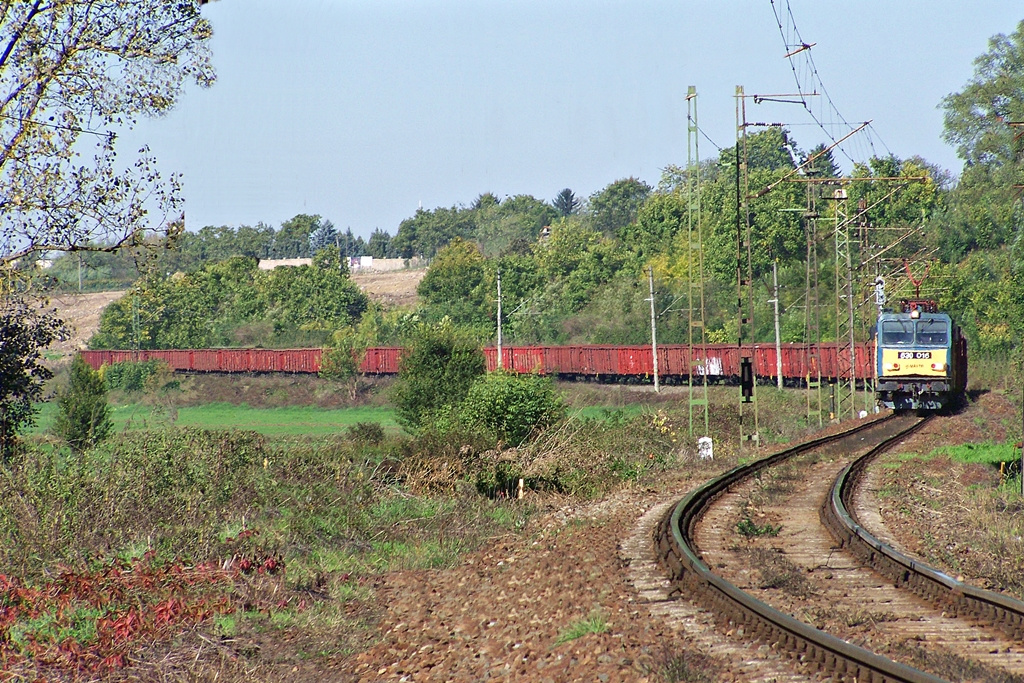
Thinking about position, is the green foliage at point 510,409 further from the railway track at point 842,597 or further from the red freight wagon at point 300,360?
the red freight wagon at point 300,360

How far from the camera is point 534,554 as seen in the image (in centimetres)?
1275

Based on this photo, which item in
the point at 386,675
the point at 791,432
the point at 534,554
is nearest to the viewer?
the point at 386,675

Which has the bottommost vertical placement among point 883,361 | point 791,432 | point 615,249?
point 791,432

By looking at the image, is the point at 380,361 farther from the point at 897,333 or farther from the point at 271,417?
the point at 897,333

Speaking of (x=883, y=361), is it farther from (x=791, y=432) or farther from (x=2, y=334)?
(x=2, y=334)

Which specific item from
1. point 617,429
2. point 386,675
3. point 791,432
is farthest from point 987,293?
point 386,675

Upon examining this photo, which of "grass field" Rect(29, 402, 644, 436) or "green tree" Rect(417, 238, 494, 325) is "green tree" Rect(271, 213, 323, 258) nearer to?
"green tree" Rect(417, 238, 494, 325)

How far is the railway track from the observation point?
23.5 ft

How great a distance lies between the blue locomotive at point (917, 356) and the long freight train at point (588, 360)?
13718 millimetres

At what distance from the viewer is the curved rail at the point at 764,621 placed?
674 centimetres

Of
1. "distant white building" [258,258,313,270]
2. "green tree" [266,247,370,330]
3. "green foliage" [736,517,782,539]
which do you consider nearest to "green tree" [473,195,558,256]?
"distant white building" [258,258,313,270]

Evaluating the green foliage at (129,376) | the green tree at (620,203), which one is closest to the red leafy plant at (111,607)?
the green foliage at (129,376)

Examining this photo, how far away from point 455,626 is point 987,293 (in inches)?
1983

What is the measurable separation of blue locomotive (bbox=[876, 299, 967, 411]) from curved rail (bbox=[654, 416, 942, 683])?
2138 cm
